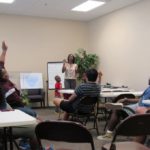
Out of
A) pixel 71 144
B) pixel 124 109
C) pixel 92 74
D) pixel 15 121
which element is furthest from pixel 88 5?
pixel 15 121

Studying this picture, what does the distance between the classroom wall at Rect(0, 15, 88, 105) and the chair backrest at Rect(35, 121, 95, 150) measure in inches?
258

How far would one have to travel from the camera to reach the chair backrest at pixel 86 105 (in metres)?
4.75

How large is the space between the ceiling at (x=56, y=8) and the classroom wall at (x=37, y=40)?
0.95ft

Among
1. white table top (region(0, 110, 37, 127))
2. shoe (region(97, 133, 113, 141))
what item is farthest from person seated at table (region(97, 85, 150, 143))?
white table top (region(0, 110, 37, 127))

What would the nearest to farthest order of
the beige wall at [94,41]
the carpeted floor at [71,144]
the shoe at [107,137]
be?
the carpeted floor at [71,144] < the shoe at [107,137] < the beige wall at [94,41]

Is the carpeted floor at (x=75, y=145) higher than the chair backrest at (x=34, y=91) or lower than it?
lower

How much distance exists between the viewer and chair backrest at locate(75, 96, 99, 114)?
475 centimetres

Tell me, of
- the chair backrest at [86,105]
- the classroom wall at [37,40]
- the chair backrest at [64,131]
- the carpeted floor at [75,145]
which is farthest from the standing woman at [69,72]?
the chair backrest at [64,131]

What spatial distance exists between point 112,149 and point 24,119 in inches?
28.8

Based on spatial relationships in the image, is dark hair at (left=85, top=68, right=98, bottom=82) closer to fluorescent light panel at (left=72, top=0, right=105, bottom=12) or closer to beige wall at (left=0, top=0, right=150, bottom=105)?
beige wall at (left=0, top=0, right=150, bottom=105)

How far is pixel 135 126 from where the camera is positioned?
94.2 inches

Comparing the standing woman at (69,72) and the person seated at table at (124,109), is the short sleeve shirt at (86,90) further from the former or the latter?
the standing woman at (69,72)

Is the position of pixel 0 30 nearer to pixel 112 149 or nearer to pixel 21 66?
pixel 21 66

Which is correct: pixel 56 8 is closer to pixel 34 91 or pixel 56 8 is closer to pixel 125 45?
pixel 125 45
